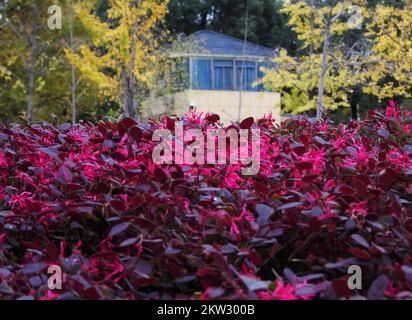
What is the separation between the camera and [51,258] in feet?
5.58

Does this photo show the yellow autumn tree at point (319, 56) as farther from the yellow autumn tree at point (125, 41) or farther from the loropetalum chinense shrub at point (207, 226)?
the loropetalum chinense shrub at point (207, 226)

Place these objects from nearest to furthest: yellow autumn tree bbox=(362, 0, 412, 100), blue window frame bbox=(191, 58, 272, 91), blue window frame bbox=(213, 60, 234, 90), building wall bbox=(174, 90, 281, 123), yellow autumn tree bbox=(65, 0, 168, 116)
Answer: yellow autumn tree bbox=(362, 0, 412, 100)
yellow autumn tree bbox=(65, 0, 168, 116)
building wall bbox=(174, 90, 281, 123)
blue window frame bbox=(191, 58, 272, 91)
blue window frame bbox=(213, 60, 234, 90)

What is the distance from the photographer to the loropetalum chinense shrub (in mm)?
1550

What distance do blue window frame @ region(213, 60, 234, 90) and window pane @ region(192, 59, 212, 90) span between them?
288 mm

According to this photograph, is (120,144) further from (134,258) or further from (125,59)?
(125,59)

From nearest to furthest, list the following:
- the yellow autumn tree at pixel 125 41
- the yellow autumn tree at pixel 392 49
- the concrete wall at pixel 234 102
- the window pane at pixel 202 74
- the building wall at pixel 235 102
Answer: the yellow autumn tree at pixel 392 49, the yellow autumn tree at pixel 125 41, the concrete wall at pixel 234 102, the building wall at pixel 235 102, the window pane at pixel 202 74

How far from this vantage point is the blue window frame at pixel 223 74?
70.8 feet

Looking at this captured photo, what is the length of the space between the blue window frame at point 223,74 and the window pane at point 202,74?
29 cm

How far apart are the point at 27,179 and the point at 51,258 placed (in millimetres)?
573

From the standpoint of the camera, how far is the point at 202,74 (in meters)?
21.2

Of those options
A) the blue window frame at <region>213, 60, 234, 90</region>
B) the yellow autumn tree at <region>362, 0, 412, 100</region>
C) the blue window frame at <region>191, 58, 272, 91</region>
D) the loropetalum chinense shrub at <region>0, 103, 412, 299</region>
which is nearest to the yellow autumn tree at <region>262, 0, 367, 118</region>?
the yellow autumn tree at <region>362, 0, 412, 100</region>

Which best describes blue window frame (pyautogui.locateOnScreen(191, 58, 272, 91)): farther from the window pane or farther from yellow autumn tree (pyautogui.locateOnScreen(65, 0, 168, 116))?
yellow autumn tree (pyautogui.locateOnScreen(65, 0, 168, 116))

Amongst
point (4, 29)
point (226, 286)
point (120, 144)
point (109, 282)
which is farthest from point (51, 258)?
point (4, 29)

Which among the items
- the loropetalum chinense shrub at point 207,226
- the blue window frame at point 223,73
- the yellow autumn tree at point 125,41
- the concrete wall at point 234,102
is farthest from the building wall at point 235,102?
the loropetalum chinense shrub at point 207,226
